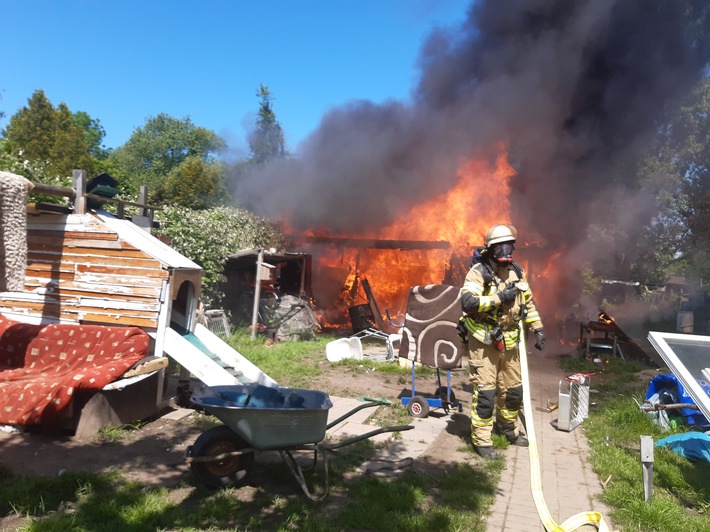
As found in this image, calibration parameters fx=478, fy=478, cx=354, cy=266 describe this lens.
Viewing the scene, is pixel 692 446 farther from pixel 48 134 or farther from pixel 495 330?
pixel 48 134

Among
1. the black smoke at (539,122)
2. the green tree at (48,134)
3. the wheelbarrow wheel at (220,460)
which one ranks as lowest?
the wheelbarrow wheel at (220,460)

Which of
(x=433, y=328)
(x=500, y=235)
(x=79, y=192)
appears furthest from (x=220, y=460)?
(x=79, y=192)

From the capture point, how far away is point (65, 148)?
3133 cm

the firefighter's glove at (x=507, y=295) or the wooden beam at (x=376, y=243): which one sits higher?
the wooden beam at (x=376, y=243)

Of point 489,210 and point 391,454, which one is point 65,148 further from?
point 391,454

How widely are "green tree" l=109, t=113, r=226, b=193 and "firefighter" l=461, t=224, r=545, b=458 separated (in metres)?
49.3

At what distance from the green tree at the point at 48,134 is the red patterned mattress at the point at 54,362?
2817 cm

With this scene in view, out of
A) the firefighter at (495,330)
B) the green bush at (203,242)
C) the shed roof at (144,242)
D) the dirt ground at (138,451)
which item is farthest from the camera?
the green bush at (203,242)

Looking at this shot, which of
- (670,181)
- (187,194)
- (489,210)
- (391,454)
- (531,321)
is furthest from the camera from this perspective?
(187,194)

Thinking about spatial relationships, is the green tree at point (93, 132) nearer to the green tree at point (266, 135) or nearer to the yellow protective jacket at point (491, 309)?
the green tree at point (266, 135)

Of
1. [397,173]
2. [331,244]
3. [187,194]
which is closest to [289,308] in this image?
[331,244]

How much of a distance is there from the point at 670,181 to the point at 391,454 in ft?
68.9

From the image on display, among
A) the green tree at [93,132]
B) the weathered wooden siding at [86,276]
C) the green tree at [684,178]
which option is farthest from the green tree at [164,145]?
the weathered wooden siding at [86,276]

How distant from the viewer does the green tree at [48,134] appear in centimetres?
3106
